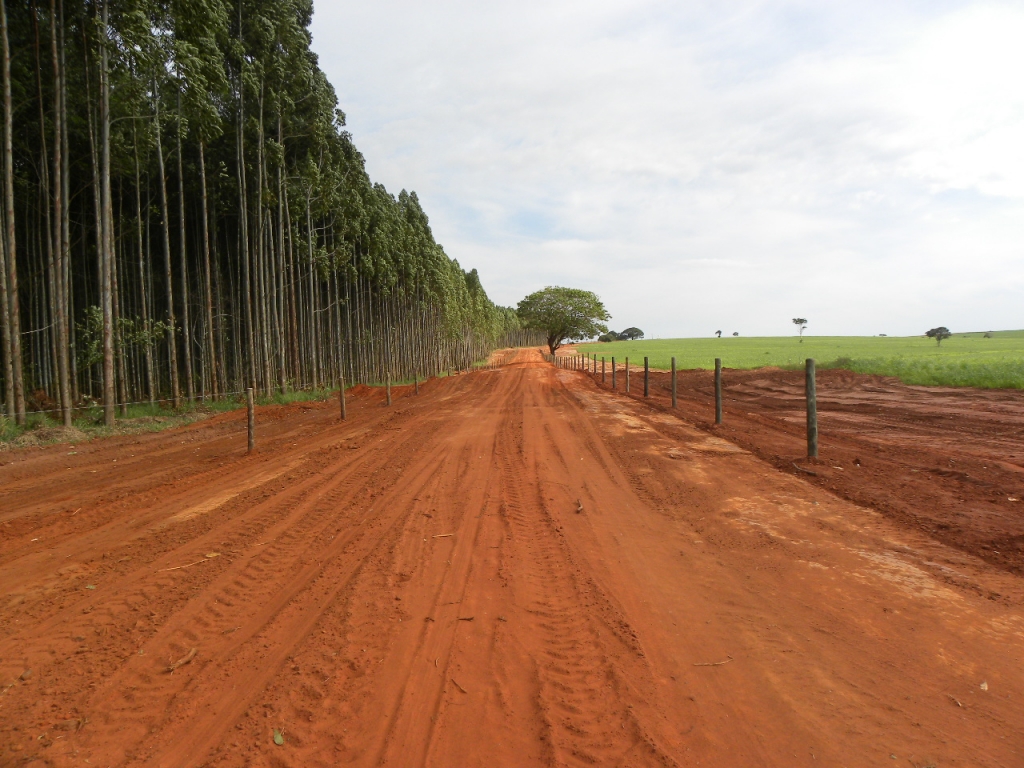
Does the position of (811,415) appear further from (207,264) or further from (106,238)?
(207,264)

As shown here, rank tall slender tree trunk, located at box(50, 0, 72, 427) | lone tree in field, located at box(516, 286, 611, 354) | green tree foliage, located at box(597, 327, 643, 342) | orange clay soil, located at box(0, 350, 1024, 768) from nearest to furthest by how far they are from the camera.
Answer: orange clay soil, located at box(0, 350, 1024, 768), tall slender tree trunk, located at box(50, 0, 72, 427), lone tree in field, located at box(516, 286, 611, 354), green tree foliage, located at box(597, 327, 643, 342)

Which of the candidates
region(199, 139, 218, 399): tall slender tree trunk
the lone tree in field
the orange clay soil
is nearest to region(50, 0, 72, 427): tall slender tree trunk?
region(199, 139, 218, 399): tall slender tree trunk

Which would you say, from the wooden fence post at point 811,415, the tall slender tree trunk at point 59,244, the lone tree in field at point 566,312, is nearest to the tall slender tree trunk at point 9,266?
the tall slender tree trunk at point 59,244

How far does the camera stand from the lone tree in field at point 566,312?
72.9 m

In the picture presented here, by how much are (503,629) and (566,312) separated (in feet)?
232

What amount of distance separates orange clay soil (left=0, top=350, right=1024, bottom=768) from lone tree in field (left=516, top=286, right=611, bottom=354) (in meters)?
66.7

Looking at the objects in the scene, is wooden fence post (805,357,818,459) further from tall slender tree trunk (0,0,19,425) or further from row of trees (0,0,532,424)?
tall slender tree trunk (0,0,19,425)

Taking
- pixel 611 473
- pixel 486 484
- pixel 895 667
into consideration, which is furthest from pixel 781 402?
pixel 895 667

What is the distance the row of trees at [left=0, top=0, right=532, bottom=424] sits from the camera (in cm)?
1303

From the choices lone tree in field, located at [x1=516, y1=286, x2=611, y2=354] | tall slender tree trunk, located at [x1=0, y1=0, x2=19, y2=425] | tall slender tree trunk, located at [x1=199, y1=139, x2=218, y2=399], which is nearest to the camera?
tall slender tree trunk, located at [x1=0, y1=0, x2=19, y2=425]

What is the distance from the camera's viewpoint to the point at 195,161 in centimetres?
2028

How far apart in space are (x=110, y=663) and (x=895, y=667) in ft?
15.5

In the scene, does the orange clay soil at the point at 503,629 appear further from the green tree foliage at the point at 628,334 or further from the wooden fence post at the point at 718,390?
the green tree foliage at the point at 628,334

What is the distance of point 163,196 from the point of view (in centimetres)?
1628
